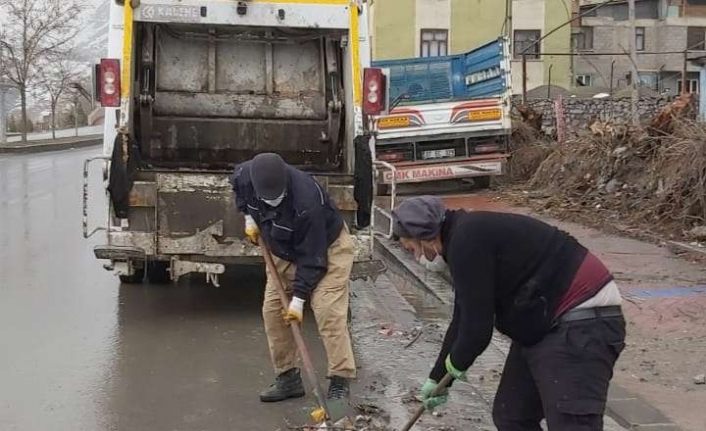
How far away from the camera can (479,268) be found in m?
2.99

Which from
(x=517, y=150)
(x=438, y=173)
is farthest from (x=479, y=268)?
(x=517, y=150)

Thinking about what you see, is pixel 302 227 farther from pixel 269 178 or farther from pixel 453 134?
pixel 453 134

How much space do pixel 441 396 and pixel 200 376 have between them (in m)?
2.38

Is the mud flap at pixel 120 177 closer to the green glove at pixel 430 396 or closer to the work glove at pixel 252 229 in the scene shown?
the work glove at pixel 252 229

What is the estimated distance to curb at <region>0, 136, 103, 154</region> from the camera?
96.3 feet

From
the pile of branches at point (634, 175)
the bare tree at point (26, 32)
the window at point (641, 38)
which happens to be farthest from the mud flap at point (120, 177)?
the window at point (641, 38)

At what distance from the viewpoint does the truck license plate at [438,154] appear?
1486 centimetres

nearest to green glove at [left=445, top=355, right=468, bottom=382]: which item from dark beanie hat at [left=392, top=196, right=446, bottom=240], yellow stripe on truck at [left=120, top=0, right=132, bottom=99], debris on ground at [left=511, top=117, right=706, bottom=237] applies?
dark beanie hat at [left=392, top=196, right=446, bottom=240]

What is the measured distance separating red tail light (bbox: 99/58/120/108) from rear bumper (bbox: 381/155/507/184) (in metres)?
8.58

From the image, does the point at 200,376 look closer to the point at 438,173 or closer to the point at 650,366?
the point at 650,366

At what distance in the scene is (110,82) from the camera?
21.5 feet

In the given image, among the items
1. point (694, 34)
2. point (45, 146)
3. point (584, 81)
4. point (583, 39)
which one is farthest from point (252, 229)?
point (694, 34)

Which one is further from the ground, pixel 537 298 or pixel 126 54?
pixel 126 54

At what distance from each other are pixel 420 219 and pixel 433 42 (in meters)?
37.2
